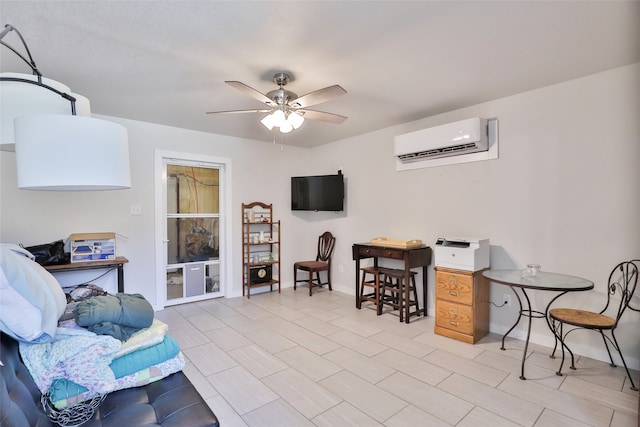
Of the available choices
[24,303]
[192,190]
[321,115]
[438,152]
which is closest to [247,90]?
[321,115]

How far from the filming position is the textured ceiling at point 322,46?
1.82m

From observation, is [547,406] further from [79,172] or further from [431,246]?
[79,172]

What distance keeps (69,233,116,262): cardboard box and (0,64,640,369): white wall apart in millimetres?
359

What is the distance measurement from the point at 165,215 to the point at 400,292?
3.27m

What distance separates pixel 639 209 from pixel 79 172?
12.1 feet

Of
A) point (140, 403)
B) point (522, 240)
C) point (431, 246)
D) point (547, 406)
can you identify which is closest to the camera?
point (140, 403)

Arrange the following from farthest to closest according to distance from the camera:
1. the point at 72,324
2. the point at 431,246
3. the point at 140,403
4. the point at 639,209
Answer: the point at 431,246
the point at 639,209
the point at 72,324
the point at 140,403

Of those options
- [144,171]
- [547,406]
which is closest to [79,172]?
[547,406]

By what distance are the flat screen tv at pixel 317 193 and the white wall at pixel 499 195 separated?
0.22 m

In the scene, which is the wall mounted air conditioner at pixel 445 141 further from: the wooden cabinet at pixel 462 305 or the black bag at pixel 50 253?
the black bag at pixel 50 253

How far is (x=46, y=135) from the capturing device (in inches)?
43.2

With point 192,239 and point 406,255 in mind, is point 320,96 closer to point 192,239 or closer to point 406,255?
point 406,255

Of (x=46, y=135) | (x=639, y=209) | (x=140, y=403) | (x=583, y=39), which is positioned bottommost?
(x=140, y=403)

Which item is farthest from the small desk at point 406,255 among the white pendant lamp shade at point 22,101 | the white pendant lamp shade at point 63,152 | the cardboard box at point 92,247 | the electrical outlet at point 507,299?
the white pendant lamp shade at point 22,101
